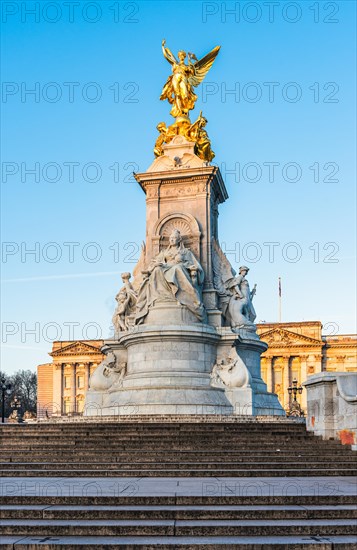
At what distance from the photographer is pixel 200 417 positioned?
22125mm

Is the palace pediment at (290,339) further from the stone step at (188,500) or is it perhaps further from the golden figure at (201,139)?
the stone step at (188,500)

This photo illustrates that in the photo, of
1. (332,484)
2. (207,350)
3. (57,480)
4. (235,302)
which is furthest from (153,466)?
(235,302)

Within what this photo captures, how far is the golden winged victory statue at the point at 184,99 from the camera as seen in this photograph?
3123cm

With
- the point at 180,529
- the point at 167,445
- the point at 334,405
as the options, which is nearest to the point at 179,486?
the point at 180,529

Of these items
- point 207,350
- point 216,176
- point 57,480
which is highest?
point 216,176

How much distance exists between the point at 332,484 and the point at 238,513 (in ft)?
10.5

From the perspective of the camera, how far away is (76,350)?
86750mm

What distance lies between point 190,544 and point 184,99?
1050 inches

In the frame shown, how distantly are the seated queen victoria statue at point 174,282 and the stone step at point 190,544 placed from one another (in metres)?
A: 18.7

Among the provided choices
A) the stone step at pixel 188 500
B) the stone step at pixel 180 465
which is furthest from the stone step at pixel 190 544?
the stone step at pixel 180 465

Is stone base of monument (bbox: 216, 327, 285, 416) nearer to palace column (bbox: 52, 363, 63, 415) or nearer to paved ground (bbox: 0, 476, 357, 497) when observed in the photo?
paved ground (bbox: 0, 476, 357, 497)

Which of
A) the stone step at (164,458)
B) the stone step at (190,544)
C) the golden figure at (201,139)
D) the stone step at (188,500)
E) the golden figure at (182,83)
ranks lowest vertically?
the stone step at (190,544)

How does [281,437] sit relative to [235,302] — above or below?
below

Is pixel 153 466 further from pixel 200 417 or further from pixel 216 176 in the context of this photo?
pixel 216 176
